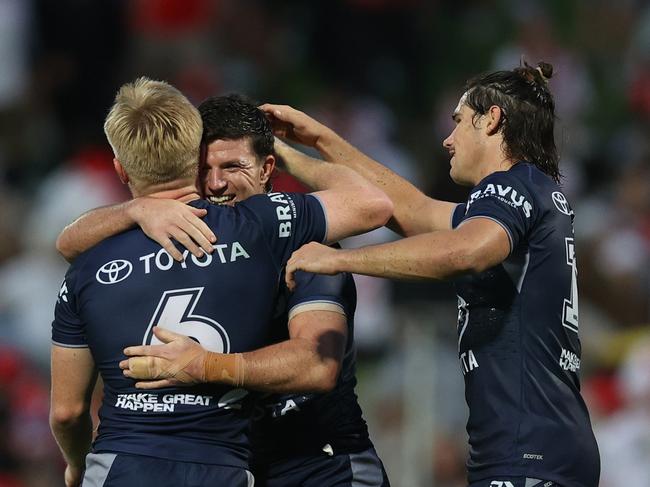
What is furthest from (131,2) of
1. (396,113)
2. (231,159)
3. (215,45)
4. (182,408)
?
(182,408)

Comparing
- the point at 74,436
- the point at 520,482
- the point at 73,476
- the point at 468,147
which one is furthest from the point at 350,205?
the point at 73,476

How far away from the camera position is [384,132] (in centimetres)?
1235

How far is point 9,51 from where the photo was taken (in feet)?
39.4

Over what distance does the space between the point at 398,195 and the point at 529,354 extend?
4.22ft

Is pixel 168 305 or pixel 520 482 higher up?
pixel 168 305

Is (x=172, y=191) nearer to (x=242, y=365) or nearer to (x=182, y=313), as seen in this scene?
(x=182, y=313)

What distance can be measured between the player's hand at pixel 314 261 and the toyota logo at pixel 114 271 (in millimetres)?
606

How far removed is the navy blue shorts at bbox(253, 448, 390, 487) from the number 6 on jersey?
0.90m

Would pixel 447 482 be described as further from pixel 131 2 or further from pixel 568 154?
pixel 131 2

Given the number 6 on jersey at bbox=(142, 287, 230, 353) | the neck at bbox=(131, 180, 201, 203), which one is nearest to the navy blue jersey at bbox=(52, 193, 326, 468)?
the number 6 on jersey at bbox=(142, 287, 230, 353)

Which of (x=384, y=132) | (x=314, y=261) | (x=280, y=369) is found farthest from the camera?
(x=384, y=132)

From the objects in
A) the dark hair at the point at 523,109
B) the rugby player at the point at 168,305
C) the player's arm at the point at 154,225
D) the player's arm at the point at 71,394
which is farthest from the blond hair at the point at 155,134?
the dark hair at the point at 523,109

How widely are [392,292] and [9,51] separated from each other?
187 inches

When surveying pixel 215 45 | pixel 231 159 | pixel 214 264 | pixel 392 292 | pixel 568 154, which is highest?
pixel 215 45
